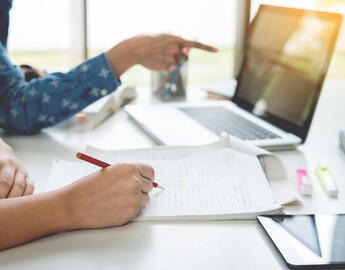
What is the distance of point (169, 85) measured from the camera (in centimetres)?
150

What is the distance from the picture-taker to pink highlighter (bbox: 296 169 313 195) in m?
0.85

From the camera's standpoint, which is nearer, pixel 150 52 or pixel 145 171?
pixel 145 171

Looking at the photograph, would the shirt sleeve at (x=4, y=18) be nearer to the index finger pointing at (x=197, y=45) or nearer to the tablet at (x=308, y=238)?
the index finger pointing at (x=197, y=45)

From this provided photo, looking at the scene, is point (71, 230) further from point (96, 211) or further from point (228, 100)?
point (228, 100)

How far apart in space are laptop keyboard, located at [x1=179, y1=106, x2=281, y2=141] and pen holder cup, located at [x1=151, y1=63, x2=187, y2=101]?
17 cm

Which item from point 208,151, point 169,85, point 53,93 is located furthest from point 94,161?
point 169,85

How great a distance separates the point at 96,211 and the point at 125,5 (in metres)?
4.56

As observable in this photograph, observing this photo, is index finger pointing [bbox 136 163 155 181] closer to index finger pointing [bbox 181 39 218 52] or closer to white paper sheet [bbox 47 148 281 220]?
white paper sheet [bbox 47 148 281 220]

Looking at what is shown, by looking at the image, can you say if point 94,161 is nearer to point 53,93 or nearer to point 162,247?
point 162,247

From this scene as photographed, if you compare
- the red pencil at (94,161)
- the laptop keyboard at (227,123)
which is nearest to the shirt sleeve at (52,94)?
the laptop keyboard at (227,123)

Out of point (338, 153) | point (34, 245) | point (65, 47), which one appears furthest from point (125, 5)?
point (34, 245)

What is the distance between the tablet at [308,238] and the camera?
0.61m

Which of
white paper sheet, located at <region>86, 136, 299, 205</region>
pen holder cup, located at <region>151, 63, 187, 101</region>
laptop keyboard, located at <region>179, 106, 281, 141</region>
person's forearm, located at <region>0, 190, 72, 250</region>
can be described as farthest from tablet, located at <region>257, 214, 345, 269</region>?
pen holder cup, located at <region>151, 63, 187, 101</region>

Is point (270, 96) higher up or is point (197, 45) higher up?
point (197, 45)
